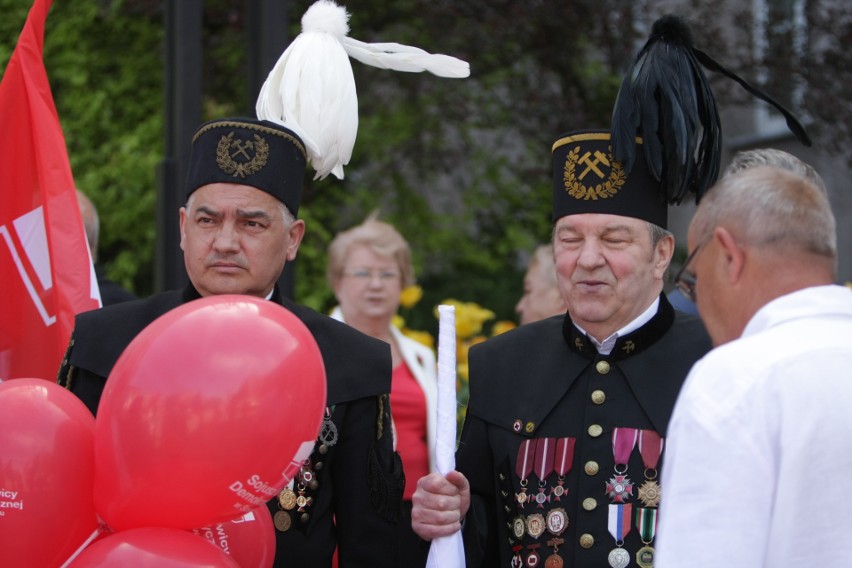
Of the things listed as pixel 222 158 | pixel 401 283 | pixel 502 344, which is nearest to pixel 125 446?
pixel 222 158

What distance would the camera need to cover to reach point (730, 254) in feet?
7.61

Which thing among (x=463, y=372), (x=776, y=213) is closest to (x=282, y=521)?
(x=776, y=213)

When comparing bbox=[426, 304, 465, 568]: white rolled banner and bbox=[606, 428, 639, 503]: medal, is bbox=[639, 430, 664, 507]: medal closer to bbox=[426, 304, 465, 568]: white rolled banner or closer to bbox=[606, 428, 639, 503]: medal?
bbox=[606, 428, 639, 503]: medal

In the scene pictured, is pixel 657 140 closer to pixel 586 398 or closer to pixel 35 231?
pixel 586 398

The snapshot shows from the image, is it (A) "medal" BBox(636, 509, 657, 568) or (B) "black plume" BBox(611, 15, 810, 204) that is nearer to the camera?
(A) "medal" BBox(636, 509, 657, 568)

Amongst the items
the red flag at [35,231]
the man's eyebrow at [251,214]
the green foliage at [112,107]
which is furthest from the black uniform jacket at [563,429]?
the green foliage at [112,107]

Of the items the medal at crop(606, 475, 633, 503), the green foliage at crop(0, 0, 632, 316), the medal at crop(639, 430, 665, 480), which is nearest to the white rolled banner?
the medal at crop(606, 475, 633, 503)

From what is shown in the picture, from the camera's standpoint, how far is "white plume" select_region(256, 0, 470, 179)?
138 inches

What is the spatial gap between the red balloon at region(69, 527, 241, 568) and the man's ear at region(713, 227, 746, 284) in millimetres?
1199

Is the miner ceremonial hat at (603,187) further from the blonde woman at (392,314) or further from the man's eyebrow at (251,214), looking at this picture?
the blonde woman at (392,314)

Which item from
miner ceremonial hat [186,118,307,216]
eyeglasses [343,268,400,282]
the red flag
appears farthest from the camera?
eyeglasses [343,268,400,282]

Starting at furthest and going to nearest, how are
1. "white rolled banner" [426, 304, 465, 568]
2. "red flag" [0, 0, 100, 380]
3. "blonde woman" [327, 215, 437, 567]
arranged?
"blonde woman" [327, 215, 437, 567]
"red flag" [0, 0, 100, 380]
"white rolled banner" [426, 304, 465, 568]

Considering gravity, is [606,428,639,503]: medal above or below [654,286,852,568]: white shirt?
below

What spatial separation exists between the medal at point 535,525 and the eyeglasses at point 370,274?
2.46 m
